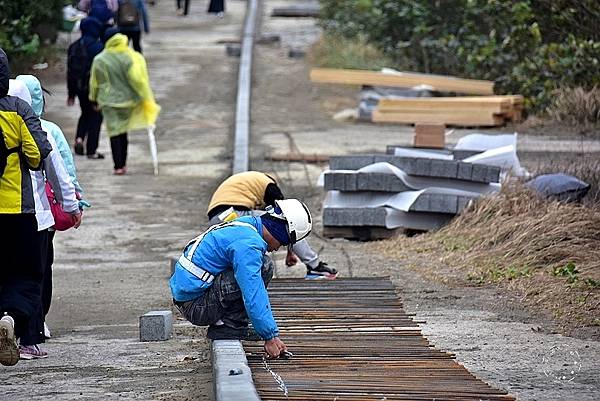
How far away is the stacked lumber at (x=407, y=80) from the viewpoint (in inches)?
775

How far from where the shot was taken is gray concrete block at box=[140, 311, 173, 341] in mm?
8227

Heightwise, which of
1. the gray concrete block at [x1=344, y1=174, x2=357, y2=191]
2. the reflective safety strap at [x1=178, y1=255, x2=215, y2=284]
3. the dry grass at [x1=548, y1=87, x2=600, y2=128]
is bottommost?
the dry grass at [x1=548, y1=87, x2=600, y2=128]

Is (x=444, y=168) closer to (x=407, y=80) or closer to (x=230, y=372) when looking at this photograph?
(x=230, y=372)

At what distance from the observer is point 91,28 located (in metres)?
16.7

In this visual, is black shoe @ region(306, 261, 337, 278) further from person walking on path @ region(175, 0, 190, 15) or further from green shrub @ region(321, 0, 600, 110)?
person walking on path @ region(175, 0, 190, 15)

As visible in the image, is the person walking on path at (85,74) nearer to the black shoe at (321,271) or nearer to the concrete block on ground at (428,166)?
the concrete block on ground at (428,166)

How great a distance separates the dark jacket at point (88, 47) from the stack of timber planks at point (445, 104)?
168 inches

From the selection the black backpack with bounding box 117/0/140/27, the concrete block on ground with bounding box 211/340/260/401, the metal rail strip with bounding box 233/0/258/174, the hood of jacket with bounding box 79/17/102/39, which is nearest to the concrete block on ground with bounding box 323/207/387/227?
the metal rail strip with bounding box 233/0/258/174

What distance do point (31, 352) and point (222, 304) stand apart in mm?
1210

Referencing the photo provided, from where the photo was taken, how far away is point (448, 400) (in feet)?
19.2

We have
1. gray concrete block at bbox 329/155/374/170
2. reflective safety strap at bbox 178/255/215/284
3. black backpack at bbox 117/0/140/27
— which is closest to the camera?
reflective safety strap at bbox 178/255/215/284

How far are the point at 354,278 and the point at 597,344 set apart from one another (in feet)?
8.75

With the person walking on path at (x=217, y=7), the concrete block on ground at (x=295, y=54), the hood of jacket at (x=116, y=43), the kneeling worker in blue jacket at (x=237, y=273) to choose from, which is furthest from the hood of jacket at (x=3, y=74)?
the person walking on path at (x=217, y=7)

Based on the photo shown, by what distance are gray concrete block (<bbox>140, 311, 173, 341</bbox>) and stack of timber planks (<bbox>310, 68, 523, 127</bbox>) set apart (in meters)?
10.4
